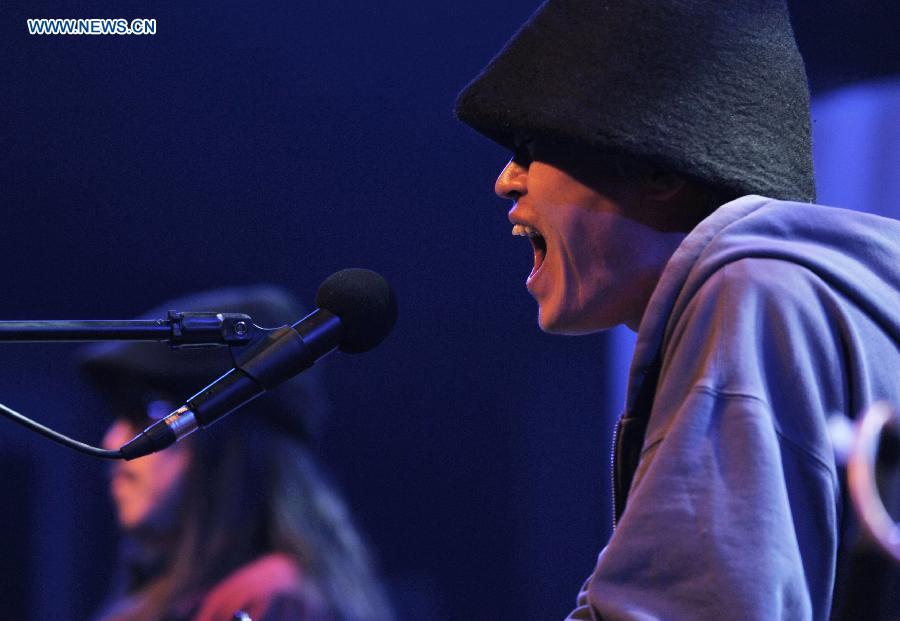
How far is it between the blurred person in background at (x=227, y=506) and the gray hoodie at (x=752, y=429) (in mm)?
1340

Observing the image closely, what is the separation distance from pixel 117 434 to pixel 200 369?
23 centimetres

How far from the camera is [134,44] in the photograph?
214 cm

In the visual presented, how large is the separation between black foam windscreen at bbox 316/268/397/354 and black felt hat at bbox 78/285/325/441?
83cm

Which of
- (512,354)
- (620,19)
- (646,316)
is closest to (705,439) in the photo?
(646,316)

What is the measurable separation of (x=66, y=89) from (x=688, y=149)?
4.85ft

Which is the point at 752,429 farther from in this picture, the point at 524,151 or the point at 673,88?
the point at 524,151

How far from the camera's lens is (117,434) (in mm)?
2170

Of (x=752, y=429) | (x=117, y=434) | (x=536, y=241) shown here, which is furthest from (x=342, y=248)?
(x=752, y=429)

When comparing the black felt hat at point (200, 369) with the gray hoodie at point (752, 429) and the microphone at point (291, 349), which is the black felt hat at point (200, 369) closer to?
the microphone at point (291, 349)

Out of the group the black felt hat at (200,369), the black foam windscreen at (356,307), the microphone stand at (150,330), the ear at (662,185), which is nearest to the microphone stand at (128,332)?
the microphone stand at (150,330)

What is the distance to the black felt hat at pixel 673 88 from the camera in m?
1.19

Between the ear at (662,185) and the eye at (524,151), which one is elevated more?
the eye at (524,151)

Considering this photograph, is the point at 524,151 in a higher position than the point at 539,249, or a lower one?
higher

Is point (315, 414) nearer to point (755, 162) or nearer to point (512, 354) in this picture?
point (512, 354)
